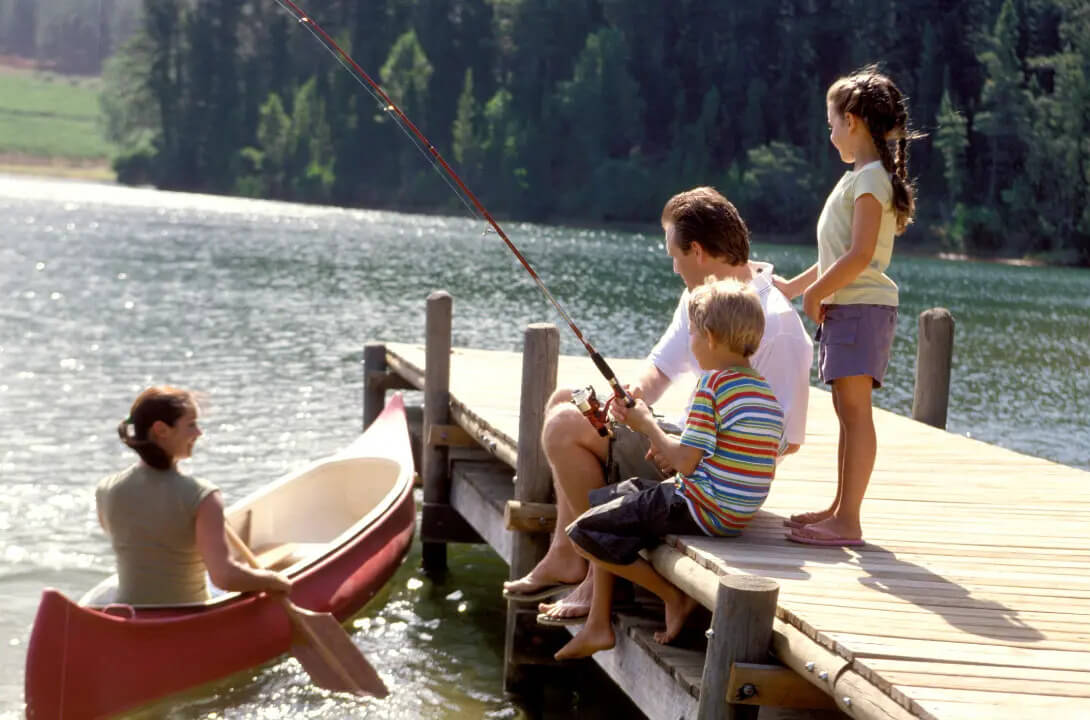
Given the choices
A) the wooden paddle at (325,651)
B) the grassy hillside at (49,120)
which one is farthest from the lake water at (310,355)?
the grassy hillside at (49,120)

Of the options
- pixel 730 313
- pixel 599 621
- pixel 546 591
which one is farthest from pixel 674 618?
pixel 730 313

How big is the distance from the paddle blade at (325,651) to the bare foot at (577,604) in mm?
1624

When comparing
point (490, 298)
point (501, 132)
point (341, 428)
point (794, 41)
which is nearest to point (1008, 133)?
point (794, 41)

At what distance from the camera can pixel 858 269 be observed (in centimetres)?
489

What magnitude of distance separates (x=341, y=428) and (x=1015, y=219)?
163 ft

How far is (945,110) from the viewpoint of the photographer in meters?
61.4

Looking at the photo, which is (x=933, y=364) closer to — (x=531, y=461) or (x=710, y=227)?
(x=531, y=461)

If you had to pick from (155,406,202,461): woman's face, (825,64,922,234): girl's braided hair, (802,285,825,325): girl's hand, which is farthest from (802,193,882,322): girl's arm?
(155,406,202,461): woman's face

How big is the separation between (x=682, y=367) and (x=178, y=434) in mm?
2096

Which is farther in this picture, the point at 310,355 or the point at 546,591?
the point at 310,355

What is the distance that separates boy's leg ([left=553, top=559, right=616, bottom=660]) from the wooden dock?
14 cm

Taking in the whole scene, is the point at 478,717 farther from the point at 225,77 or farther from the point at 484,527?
the point at 225,77

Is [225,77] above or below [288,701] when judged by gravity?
above

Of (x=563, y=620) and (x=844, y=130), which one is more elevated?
(x=844, y=130)
